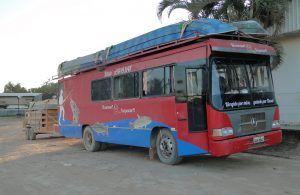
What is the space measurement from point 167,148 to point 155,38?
2.95 metres

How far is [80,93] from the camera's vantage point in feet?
49.0

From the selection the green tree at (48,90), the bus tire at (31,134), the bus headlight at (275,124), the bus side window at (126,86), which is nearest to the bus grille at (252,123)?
the bus headlight at (275,124)

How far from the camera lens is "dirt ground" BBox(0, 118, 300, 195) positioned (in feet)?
25.0

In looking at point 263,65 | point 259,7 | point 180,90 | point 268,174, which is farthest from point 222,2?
point 268,174

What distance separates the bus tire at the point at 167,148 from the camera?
995cm

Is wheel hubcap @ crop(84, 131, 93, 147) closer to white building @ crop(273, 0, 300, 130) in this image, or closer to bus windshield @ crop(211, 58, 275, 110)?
bus windshield @ crop(211, 58, 275, 110)

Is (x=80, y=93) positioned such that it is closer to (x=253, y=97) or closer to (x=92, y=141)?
(x=92, y=141)

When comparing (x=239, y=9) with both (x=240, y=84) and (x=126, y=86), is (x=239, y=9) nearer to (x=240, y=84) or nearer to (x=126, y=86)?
(x=126, y=86)

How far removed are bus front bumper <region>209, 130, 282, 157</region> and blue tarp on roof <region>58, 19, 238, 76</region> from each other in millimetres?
2451

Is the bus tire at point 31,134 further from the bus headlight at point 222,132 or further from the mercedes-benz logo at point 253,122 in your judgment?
the mercedes-benz logo at point 253,122

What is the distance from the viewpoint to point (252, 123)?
30.7ft

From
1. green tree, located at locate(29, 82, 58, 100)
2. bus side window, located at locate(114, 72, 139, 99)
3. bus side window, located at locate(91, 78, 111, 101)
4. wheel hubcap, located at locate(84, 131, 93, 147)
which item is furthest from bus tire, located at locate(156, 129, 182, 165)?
green tree, located at locate(29, 82, 58, 100)

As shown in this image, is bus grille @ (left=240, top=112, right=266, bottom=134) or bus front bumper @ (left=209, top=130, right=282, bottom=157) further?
bus grille @ (left=240, top=112, right=266, bottom=134)

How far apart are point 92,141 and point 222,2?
21.7 feet
